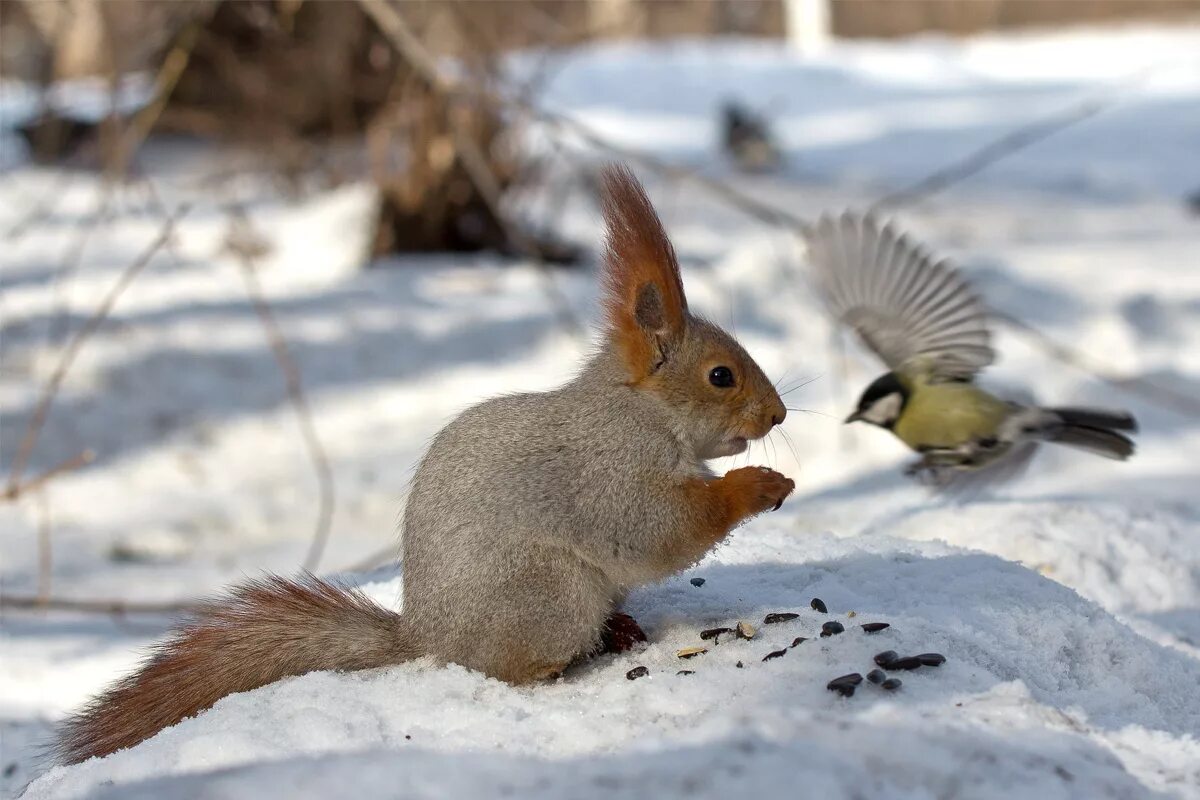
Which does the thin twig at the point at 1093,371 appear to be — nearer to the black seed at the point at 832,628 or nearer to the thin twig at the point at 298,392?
the black seed at the point at 832,628

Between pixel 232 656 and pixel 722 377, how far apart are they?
3.41ft

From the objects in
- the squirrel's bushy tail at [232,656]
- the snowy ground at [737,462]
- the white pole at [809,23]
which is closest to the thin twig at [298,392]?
the snowy ground at [737,462]

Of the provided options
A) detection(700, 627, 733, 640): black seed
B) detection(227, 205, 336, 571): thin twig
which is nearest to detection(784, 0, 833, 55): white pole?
detection(227, 205, 336, 571): thin twig

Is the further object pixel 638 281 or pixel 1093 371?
pixel 1093 371

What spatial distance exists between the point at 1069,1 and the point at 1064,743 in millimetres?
21276

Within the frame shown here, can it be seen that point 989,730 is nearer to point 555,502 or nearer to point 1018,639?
point 1018,639

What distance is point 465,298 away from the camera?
7.44 m

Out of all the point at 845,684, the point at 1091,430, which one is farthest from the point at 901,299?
the point at 845,684

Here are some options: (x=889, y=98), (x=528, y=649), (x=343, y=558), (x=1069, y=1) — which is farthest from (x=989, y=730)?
(x=1069, y=1)

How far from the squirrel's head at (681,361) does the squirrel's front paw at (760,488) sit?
17 cm

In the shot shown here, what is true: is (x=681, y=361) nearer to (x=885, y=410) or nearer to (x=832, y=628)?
(x=832, y=628)

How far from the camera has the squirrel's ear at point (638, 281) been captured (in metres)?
2.22

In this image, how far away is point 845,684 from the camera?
2080 millimetres

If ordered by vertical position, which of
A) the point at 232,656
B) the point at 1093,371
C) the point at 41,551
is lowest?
the point at 41,551
